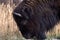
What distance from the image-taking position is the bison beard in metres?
5.59

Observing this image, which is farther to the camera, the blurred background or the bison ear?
the blurred background

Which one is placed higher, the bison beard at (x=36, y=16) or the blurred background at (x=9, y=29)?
the bison beard at (x=36, y=16)

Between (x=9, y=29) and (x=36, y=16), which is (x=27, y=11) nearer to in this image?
(x=36, y=16)

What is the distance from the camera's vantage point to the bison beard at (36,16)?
559 centimetres

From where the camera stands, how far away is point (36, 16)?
5.70m

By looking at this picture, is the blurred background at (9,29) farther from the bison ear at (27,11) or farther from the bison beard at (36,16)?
the bison ear at (27,11)

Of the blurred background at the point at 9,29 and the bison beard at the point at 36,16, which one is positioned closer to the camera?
the bison beard at the point at 36,16

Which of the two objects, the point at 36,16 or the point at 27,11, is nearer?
the point at 27,11

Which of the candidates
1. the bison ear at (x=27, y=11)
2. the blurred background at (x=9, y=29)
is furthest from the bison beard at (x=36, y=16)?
the blurred background at (x=9, y=29)

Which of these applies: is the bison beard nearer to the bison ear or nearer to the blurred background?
the bison ear

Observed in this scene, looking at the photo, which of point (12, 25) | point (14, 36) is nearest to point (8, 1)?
point (12, 25)

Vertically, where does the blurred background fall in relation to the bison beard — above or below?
below

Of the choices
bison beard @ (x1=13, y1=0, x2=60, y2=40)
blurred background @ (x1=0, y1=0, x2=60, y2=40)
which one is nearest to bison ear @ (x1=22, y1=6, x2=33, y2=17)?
bison beard @ (x1=13, y1=0, x2=60, y2=40)

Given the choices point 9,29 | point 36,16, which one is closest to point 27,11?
point 36,16
